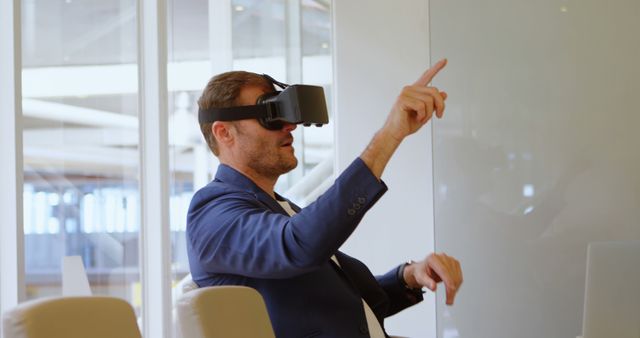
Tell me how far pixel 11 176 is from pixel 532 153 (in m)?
2.44

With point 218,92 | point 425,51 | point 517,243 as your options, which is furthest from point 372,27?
point 218,92

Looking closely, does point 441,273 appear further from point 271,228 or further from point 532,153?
point 532,153

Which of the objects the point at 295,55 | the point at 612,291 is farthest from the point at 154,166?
the point at 612,291

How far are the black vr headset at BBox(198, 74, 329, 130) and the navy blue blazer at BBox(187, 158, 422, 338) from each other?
0.42 ft

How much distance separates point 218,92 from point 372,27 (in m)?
3.23

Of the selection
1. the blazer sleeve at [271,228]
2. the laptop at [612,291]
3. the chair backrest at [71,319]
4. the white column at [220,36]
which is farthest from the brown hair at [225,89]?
the white column at [220,36]

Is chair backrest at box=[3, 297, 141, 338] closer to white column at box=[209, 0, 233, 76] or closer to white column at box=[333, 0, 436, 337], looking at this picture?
white column at box=[209, 0, 233, 76]

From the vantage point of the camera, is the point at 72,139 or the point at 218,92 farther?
the point at 72,139

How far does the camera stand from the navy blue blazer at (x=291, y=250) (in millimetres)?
1785

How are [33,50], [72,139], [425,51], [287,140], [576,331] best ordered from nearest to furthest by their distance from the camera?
[287,140]
[33,50]
[72,139]
[576,331]
[425,51]

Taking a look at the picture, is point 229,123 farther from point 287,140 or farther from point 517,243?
point 517,243

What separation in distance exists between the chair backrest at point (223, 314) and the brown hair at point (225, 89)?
2.12 feet

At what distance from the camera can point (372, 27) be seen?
543 centimetres

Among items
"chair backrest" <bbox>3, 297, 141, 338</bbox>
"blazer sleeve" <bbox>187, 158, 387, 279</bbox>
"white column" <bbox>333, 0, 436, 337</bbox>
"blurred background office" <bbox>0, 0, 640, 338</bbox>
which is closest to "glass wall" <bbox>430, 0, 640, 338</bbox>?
"blurred background office" <bbox>0, 0, 640, 338</bbox>
